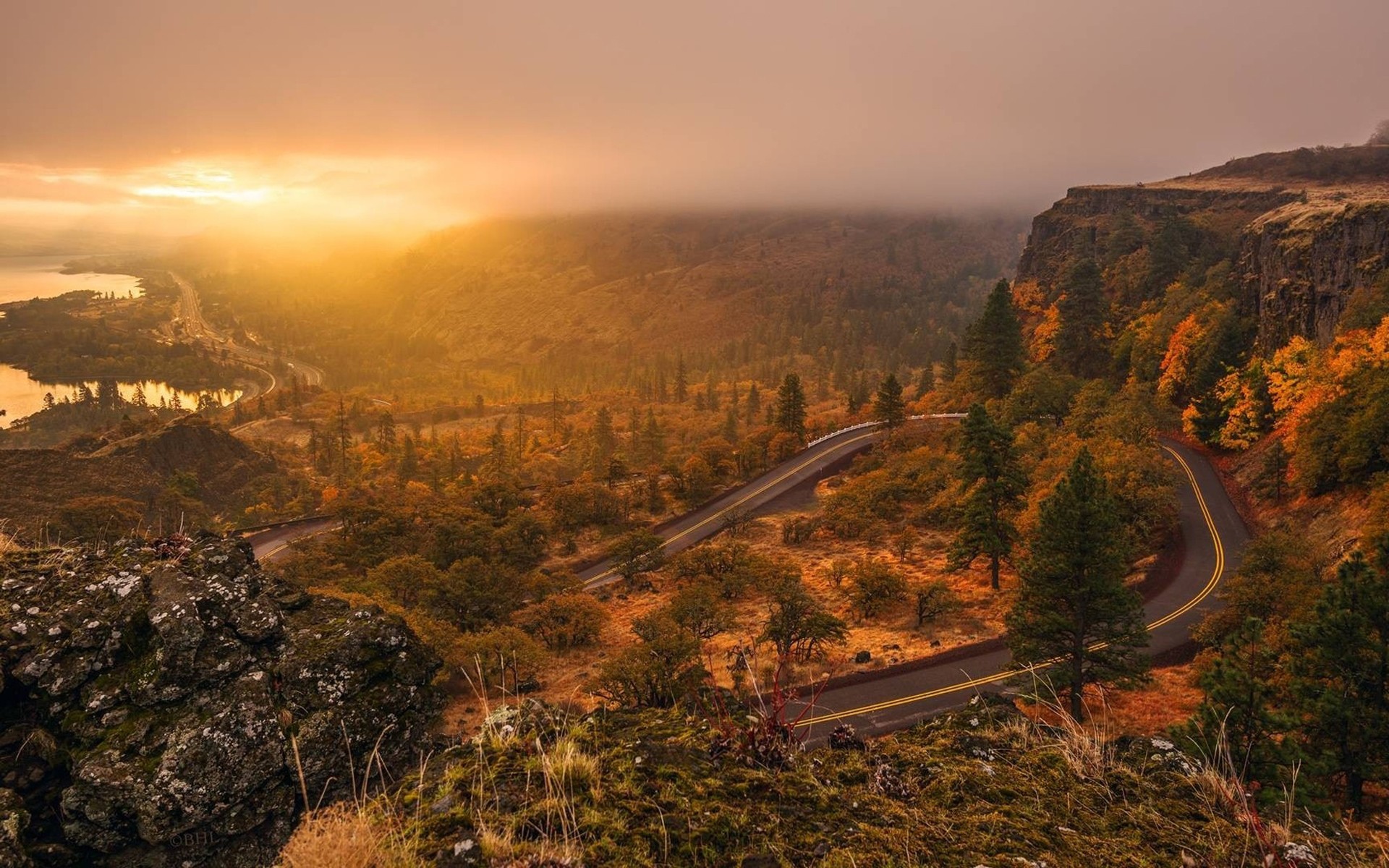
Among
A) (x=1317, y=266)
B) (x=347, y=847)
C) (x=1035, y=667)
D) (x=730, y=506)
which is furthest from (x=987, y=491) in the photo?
(x=1317, y=266)

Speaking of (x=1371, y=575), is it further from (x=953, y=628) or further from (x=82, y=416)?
(x=82, y=416)

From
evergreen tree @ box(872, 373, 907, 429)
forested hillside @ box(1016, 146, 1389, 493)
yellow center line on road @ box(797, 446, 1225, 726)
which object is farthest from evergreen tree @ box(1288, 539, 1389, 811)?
evergreen tree @ box(872, 373, 907, 429)

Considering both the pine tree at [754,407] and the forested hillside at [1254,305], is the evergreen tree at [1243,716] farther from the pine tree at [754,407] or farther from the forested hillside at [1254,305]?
the pine tree at [754,407]

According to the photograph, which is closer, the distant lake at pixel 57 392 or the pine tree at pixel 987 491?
the pine tree at pixel 987 491

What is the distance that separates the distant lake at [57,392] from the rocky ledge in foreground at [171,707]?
185416 millimetres

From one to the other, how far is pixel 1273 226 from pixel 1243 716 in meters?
67.8

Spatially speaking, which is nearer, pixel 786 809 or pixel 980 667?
pixel 786 809

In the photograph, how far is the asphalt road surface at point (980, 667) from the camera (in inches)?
979

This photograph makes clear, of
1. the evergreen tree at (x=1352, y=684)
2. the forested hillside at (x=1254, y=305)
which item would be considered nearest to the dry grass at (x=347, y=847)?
the evergreen tree at (x=1352, y=684)

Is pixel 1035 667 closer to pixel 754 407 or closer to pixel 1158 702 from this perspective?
pixel 1158 702

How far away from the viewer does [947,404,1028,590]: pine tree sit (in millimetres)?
34688

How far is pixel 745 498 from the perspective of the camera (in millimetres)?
60812

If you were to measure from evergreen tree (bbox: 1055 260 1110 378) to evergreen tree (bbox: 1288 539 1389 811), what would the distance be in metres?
65.7

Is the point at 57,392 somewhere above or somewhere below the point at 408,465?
below
